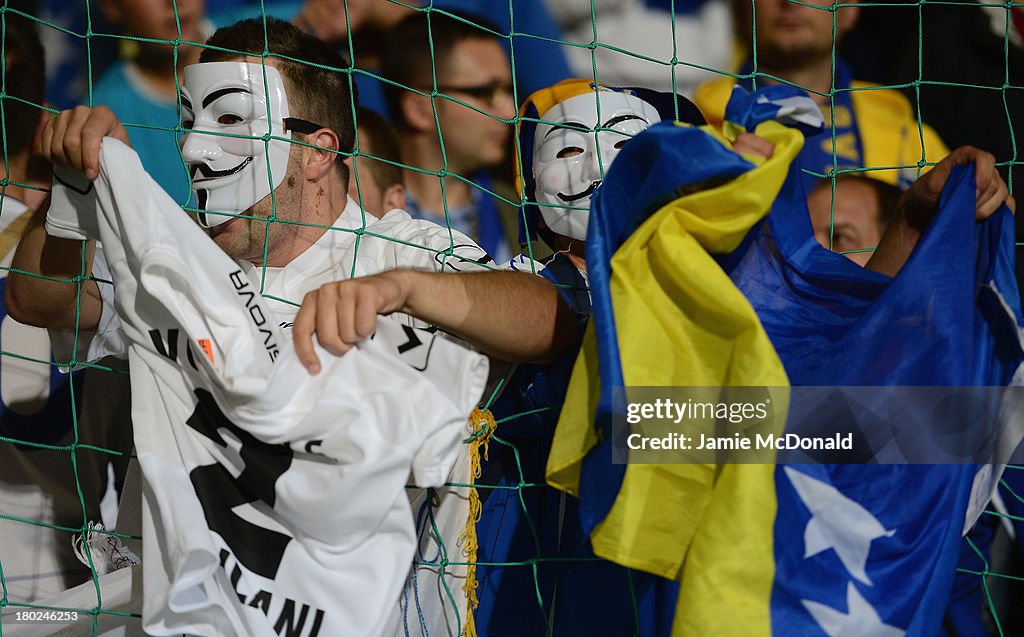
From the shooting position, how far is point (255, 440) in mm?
→ 984

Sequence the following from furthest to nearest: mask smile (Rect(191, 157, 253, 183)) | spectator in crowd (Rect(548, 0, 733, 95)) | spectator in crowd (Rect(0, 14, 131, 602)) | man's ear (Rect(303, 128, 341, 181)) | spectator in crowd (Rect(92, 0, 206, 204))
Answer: spectator in crowd (Rect(548, 0, 733, 95))
spectator in crowd (Rect(92, 0, 206, 204))
spectator in crowd (Rect(0, 14, 131, 602))
man's ear (Rect(303, 128, 341, 181))
mask smile (Rect(191, 157, 253, 183))

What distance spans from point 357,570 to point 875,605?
19.5 inches

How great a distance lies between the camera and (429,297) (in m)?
0.96

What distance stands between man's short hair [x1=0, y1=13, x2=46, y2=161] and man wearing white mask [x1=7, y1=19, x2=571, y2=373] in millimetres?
792

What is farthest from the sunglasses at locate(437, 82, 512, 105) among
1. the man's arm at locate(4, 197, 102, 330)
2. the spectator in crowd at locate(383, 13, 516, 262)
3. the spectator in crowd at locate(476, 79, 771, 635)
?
the man's arm at locate(4, 197, 102, 330)

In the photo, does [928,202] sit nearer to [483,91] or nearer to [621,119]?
[621,119]

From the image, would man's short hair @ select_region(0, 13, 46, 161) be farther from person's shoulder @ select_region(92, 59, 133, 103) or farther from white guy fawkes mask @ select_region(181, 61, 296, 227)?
white guy fawkes mask @ select_region(181, 61, 296, 227)

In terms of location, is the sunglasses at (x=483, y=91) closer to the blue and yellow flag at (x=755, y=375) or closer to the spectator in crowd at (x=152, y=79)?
the spectator in crowd at (x=152, y=79)

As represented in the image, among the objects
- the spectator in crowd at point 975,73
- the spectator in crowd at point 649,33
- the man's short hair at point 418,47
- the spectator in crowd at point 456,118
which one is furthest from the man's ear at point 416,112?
the spectator in crowd at point 975,73

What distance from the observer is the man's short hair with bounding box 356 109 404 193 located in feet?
7.09

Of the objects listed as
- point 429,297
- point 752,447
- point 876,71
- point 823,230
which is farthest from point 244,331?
point 876,71

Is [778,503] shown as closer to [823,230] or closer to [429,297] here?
[429,297]

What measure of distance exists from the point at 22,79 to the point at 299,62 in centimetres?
99

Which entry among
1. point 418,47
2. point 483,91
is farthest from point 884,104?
point 418,47
